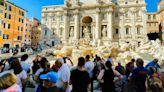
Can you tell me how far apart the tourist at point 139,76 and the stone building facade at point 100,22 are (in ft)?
113

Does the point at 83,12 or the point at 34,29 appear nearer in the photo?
the point at 83,12

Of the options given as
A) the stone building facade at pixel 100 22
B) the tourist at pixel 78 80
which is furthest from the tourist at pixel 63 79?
the stone building facade at pixel 100 22

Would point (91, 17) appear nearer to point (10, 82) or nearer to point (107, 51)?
point (107, 51)

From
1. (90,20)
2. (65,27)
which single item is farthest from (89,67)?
(90,20)

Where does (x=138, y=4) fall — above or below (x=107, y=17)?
above

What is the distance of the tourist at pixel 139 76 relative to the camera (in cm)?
485

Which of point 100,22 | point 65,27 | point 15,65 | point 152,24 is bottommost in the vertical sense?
point 15,65

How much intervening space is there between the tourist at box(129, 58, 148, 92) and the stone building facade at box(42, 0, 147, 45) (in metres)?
34.4

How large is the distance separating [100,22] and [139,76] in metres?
39.1

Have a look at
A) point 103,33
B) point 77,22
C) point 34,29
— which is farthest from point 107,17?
point 34,29

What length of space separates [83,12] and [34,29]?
22886 mm

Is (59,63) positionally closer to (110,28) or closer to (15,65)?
(15,65)

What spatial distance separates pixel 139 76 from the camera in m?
4.89

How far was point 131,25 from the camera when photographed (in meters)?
42.2
